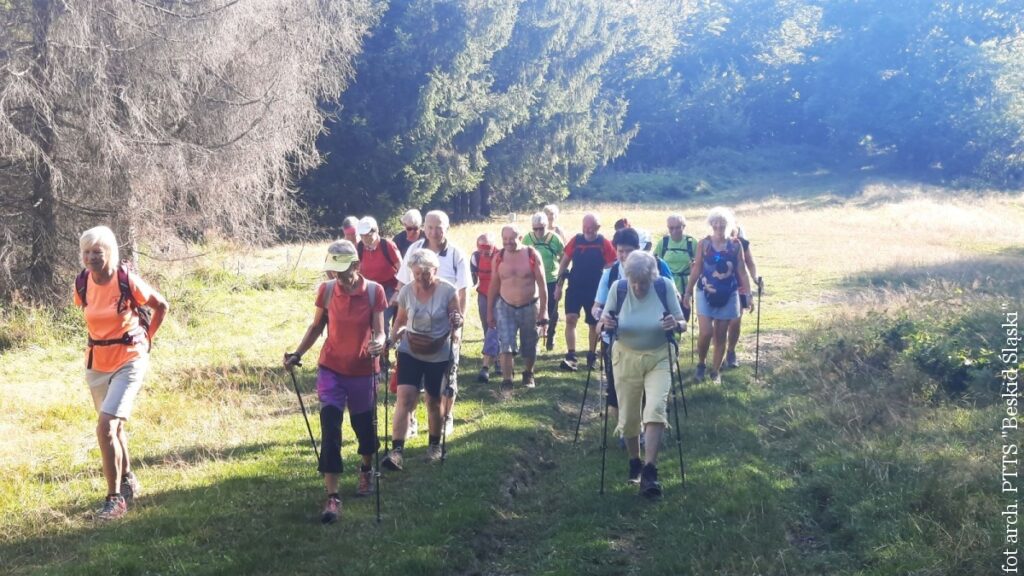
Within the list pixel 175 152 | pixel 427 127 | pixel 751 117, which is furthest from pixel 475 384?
pixel 751 117

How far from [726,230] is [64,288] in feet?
33.8

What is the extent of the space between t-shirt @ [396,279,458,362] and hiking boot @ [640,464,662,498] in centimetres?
214

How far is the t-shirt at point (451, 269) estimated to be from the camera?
9.42 m

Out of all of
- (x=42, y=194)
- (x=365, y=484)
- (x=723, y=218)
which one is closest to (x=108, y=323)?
(x=365, y=484)

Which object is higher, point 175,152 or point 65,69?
point 65,69

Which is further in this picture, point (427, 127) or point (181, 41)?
point (427, 127)

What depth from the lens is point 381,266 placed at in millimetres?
10711

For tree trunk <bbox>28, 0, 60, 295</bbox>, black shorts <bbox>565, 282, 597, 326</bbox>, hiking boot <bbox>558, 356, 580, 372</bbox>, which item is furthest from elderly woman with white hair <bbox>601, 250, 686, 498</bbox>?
tree trunk <bbox>28, 0, 60, 295</bbox>

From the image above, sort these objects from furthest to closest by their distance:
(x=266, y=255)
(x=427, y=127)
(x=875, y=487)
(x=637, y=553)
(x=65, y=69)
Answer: (x=427, y=127), (x=266, y=255), (x=65, y=69), (x=875, y=487), (x=637, y=553)

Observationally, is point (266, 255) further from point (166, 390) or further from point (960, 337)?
point (960, 337)

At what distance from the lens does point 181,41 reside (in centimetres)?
1444

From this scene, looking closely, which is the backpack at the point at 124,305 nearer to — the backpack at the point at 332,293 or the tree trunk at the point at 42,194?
the backpack at the point at 332,293

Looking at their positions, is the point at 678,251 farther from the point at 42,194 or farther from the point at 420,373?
the point at 42,194

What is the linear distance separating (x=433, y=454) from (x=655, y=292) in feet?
8.72
